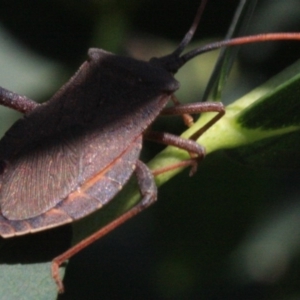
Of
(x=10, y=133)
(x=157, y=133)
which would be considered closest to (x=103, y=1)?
(x=157, y=133)

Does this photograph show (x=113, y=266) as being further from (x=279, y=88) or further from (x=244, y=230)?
(x=279, y=88)

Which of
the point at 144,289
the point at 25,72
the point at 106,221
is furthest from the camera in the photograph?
the point at 25,72

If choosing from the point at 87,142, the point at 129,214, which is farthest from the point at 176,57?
the point at 129,214

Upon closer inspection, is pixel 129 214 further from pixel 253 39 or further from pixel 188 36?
pixel 188 36

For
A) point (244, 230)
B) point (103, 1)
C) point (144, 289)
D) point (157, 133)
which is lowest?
point (144, 289)

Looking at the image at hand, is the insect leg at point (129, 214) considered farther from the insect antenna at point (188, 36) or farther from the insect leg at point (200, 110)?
the insect antenna at point (188, 36)

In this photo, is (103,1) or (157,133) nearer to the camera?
Result: (157,133)

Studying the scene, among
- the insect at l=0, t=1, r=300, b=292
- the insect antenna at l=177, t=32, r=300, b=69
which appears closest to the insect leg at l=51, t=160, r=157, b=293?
the insect at l=0, t=1, r=300, b=292

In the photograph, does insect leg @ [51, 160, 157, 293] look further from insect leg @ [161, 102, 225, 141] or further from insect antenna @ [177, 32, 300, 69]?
insect antenna @ [177, 32, 300, 69]
